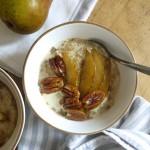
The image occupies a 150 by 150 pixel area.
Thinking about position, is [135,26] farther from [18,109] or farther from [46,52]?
[18,109]

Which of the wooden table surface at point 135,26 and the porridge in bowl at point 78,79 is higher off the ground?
the wooden table surface at point 135,26

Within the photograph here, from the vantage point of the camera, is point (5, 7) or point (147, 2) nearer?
point (5, 7)

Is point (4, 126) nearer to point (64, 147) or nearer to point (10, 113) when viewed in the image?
point (10, 113)

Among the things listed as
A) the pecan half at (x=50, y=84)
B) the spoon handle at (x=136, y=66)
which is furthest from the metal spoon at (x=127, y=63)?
the pecan half at (x=50, y=84)

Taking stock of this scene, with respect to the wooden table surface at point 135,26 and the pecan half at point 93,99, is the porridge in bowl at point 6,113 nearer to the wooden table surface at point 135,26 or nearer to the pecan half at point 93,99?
the pecan half at point 93,99

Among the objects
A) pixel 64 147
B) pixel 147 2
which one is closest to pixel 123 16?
pixel 147 2

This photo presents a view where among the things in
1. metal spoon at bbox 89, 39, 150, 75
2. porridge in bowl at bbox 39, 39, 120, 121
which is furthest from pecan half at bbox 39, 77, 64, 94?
metal spoon at bbox 89, 39, 150, 75

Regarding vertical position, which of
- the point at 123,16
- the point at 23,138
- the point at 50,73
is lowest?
the point at 23,138

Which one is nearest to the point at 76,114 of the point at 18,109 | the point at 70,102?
the point at 70,102

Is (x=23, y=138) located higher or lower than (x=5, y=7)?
lower
